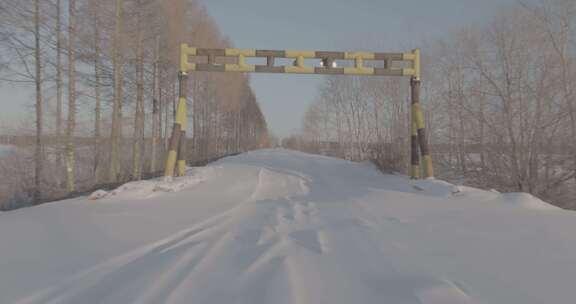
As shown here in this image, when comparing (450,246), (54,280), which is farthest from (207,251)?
(450,246)

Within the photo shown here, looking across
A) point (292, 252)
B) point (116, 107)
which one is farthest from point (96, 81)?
point (292, 252)

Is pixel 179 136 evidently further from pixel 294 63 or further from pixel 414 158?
pixel 414 158

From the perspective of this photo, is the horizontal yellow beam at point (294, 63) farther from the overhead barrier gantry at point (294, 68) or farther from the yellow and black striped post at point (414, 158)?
the yellow and black striped post at point (414, 158)

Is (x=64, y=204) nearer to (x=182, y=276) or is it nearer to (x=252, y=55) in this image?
(x=182, y=276)

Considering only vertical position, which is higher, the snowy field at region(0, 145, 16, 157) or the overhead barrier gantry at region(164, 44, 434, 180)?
the overhead barrier gantry at region(164, 44, 434, 180)

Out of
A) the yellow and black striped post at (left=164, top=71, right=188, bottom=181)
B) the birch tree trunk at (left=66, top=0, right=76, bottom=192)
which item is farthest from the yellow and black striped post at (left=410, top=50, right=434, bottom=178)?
the birch tree trunk at (left=66, top=0, right=76, bottom=192)

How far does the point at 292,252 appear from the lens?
2.10m

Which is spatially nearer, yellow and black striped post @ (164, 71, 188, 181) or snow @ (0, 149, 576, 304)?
snow @ (0, 149, 576, 304)

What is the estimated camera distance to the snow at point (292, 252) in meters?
1.50

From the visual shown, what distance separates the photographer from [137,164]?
11.1 metres

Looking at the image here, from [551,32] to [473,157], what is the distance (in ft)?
17.5

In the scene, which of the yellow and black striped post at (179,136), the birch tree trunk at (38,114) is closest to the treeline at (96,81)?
the birch tree trunk at (38,114)

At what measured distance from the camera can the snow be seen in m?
1.50

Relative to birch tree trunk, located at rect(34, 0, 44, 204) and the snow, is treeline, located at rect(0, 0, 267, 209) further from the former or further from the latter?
the snow
